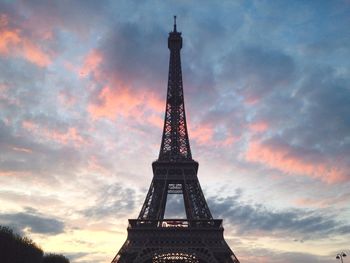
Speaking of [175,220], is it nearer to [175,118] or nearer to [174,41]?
[175,118]

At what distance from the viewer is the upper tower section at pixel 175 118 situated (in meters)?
85.7

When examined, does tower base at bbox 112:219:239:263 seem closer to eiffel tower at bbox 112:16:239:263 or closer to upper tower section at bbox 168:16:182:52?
eiffel tower at bbox 112:16:239:263

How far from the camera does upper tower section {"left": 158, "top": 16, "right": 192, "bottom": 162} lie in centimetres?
8569

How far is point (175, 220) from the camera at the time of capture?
73250 millimetres

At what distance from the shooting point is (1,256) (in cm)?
4622

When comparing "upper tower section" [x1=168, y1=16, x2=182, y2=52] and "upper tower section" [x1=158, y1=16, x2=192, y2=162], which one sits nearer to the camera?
"upper tower section" [x1=158, y1=16, x2=192, y2=162]

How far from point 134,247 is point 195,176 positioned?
830 inches

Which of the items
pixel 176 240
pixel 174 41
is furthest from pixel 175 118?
pixel 176 240

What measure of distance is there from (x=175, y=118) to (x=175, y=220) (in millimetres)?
27111

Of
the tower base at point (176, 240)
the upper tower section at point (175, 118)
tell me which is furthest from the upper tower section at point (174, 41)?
the tower base at point (176, 240)

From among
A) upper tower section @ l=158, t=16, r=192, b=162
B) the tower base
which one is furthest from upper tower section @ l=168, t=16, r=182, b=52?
the tower base

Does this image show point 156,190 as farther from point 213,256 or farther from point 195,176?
point 213,256

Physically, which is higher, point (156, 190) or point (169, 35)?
point (169, 35)

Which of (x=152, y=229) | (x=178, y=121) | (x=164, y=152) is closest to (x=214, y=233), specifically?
(x=152, y=229)
